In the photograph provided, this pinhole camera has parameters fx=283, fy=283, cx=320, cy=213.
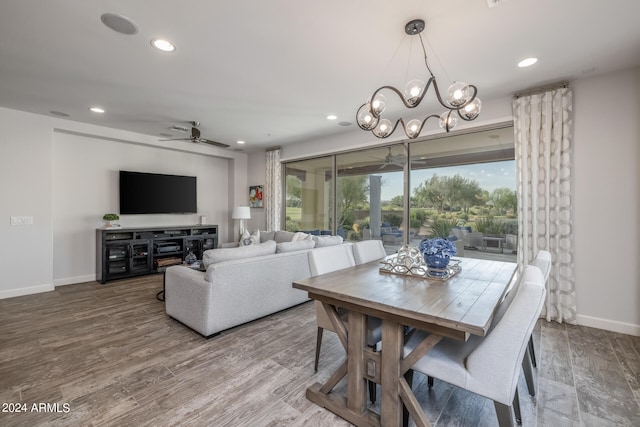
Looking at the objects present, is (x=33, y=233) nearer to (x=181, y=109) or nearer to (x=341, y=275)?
(x=181, y=109)

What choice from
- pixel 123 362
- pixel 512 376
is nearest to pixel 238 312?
pixel 123 362

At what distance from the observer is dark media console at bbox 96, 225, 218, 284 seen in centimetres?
482

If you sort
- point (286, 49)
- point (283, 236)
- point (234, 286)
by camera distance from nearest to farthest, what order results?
point (286, 49) → point (234, 286) → point (283, 236)

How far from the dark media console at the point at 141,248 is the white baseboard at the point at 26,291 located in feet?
2.21

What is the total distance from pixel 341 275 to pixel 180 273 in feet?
6.23

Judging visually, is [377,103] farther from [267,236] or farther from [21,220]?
[21,220]

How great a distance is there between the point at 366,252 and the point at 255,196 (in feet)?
14.8

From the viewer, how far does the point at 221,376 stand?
7.13 ft

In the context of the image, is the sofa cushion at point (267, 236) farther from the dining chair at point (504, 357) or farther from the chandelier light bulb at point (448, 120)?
the dining chair at point (504, 357)

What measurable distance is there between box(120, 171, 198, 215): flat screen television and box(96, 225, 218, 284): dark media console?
0.50m

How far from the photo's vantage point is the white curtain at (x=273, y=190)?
635 centimetres

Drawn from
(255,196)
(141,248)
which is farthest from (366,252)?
(255,196)

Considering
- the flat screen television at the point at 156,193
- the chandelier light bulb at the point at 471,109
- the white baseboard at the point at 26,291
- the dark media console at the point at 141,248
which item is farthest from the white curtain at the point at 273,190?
the chandelier light bulb at the point at 471,109

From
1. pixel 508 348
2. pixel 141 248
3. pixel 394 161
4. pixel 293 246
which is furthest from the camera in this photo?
pixel 141 248
